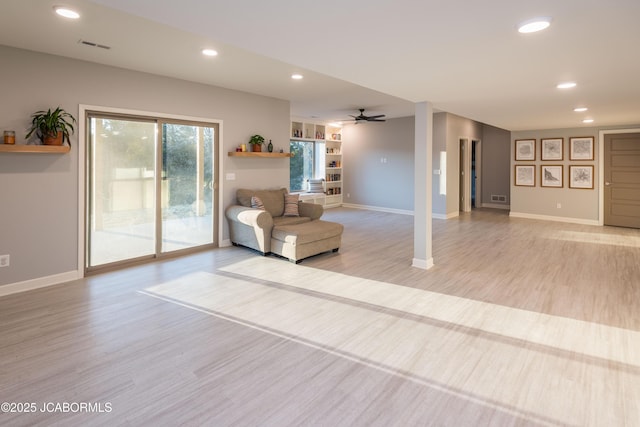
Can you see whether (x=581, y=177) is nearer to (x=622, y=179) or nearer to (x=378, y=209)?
(x=622, y=179)

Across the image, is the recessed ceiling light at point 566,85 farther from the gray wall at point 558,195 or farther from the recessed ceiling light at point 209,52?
the gray wall at point 558,195

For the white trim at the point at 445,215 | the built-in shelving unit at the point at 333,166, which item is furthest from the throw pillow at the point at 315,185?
the white trim at the point at 445,215

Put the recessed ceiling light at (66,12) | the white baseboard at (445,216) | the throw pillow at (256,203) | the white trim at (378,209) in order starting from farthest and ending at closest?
the white trim at (378,209) < the white baseboard at (445,216) < the throw pillow at (256,203) < the recessed ceiling light at (66,12)

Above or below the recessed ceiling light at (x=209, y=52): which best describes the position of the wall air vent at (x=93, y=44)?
below

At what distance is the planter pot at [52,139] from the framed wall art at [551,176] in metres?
9.58

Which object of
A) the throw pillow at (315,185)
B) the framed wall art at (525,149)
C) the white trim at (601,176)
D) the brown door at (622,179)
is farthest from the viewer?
the throw pillow at (315,185)

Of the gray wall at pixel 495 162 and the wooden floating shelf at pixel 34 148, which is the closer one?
the wooden floating shelf at pixel 34 148

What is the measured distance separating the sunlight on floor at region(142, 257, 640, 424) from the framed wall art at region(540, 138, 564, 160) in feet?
22.5

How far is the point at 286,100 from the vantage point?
6812 millimetres

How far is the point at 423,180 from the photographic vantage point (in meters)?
4.84

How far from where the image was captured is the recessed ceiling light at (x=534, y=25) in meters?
2.26

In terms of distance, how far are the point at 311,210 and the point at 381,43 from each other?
12.1 feet

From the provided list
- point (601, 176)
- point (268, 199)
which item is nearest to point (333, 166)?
point (268, 199)

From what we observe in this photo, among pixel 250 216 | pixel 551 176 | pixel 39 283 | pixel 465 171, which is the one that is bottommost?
pixel 39 283
